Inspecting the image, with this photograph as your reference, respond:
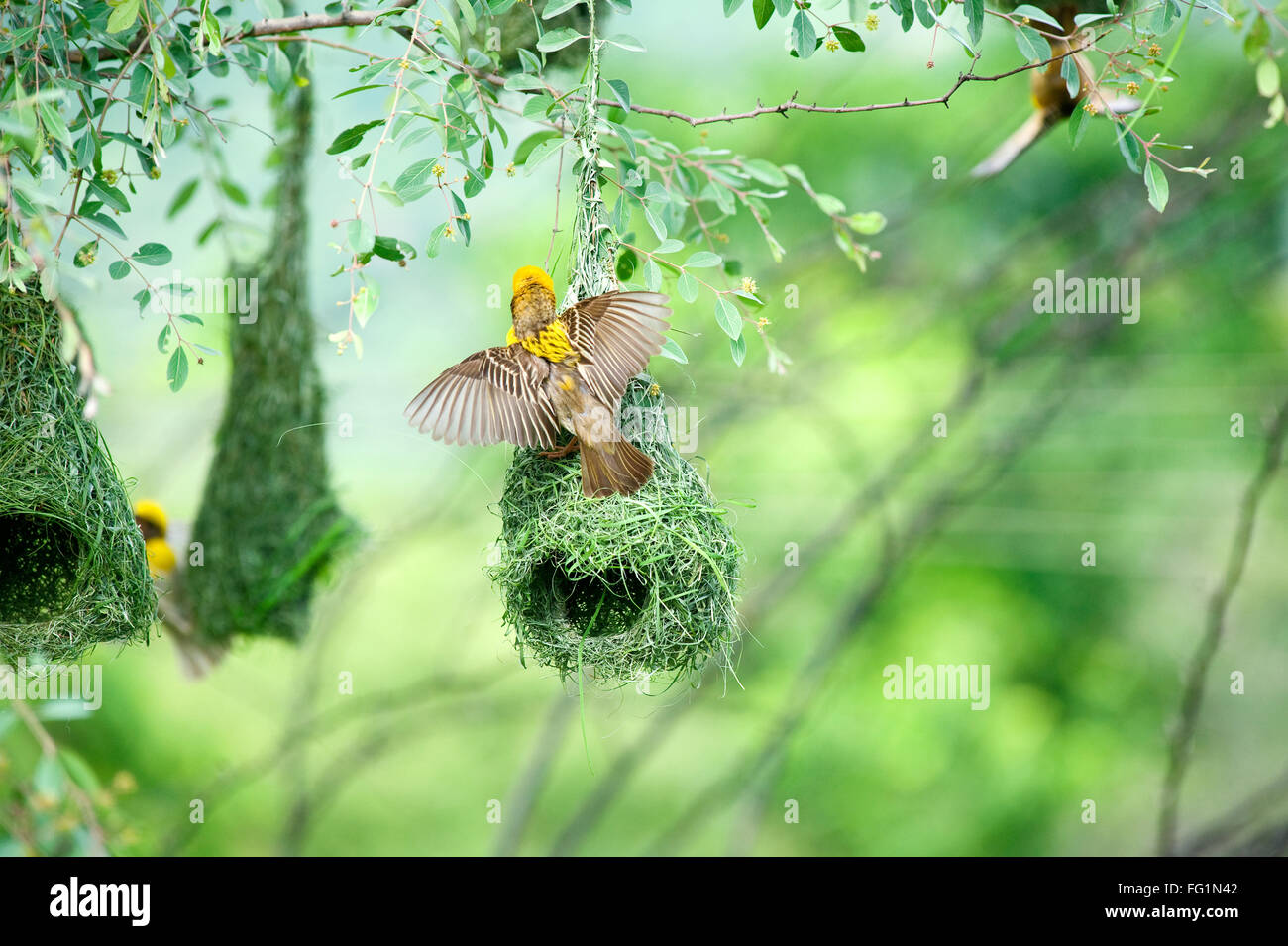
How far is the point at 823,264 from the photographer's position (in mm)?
3725

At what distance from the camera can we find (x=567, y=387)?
1.36 meters

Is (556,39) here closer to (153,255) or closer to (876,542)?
(153,255)

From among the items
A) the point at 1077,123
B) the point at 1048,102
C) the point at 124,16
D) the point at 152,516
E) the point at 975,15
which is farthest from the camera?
the point at 152,516

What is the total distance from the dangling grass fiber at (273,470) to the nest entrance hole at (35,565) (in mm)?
655

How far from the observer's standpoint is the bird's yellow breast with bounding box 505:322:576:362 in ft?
4.51

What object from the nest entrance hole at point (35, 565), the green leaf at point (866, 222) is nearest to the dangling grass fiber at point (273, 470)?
the nest entrance hole at point (35, 565)

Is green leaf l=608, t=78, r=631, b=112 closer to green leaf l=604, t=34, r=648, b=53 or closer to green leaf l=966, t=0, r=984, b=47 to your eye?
green leaf l=604, t=34, r=648, b=53

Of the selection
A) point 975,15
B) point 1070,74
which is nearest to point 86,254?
point 975,15

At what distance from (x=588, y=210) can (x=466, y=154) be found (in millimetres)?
185

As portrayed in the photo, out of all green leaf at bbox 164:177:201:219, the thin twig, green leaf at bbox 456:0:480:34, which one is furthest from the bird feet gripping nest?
the thin twig

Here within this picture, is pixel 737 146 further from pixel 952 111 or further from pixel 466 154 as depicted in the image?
pixel 466 154

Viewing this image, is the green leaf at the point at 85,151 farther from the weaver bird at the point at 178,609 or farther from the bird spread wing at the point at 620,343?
the weaver bird at the point at 178,609

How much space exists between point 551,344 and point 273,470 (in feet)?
3.99

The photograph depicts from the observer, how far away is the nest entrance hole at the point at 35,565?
1.63 meters
